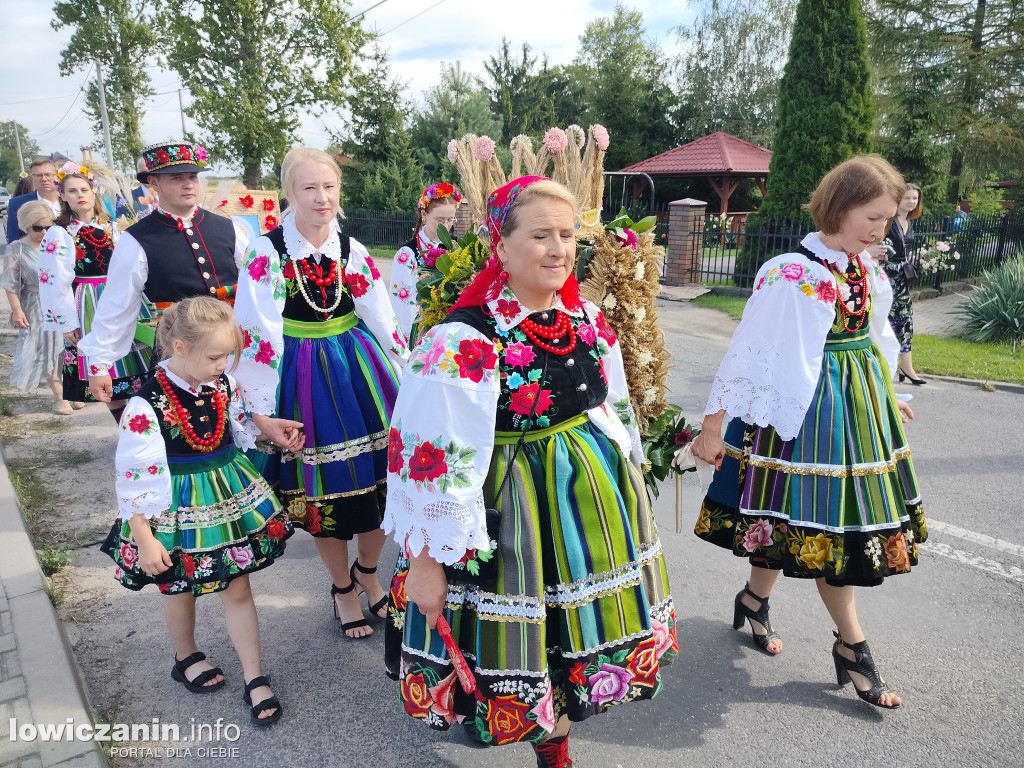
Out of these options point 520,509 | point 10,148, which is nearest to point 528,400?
point 520,509

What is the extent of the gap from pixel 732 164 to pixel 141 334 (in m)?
23.2

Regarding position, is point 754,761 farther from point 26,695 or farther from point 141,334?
point 141,334

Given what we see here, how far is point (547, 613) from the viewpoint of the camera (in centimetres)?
211

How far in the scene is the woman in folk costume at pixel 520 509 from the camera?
1.94m

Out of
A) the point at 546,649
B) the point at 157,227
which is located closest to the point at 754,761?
the point at 546,649

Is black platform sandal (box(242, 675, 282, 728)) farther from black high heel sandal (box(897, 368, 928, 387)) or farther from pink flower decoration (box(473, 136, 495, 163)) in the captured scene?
black high heel sandal (box(897, 368, 928, 387))

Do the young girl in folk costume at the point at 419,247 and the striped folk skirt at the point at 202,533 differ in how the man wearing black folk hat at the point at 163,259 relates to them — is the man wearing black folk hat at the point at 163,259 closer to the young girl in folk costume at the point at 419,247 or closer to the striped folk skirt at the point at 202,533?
the striped folk skirt at the point at 202,533

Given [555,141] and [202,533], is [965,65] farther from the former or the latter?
[202,533]

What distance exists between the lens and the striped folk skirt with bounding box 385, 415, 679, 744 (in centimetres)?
200

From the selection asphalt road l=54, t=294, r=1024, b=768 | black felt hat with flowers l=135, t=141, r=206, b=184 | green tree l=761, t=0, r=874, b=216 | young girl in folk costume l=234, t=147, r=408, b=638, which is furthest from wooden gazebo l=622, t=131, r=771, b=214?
young girl in folk costume l=234, t=147, r=408, b=638

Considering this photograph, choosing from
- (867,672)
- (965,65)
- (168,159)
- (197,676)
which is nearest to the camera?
(867,672)

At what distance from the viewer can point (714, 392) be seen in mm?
2820

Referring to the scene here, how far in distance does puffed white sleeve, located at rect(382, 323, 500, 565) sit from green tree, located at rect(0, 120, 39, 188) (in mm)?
96152

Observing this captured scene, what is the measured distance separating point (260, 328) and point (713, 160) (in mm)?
24308
